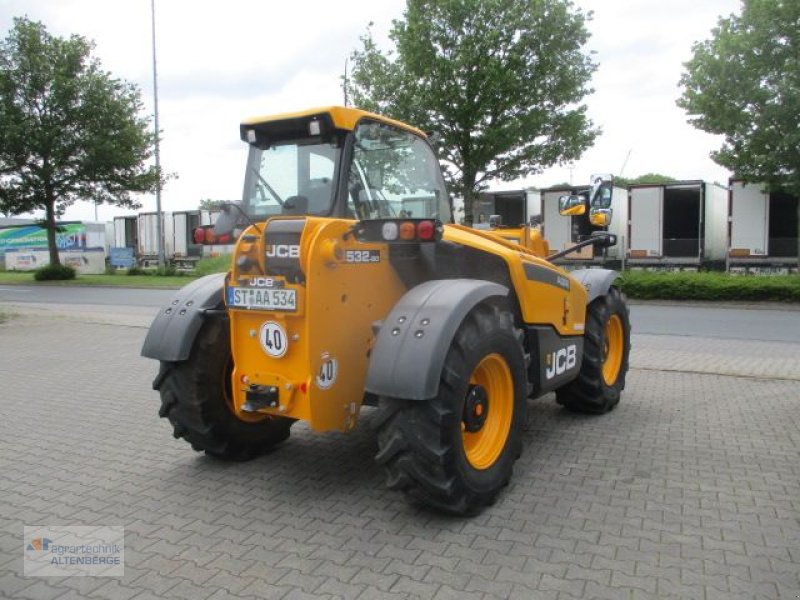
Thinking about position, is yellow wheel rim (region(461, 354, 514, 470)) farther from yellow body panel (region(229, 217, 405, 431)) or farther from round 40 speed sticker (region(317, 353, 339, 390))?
round 40 speed sticker (region(317, 353, 339, 390))

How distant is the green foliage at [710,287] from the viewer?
A: 653 inches

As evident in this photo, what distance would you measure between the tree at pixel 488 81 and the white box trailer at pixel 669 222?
2.69 metres

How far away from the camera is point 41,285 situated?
94.0 feet

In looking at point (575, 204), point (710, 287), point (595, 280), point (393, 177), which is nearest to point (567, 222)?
point (710, 287)

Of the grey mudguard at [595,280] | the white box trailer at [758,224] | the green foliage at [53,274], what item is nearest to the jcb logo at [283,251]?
the grey mudguard at [595,280]

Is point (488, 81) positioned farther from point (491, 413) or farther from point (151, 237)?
point (151, 237)

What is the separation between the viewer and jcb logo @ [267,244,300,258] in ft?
12.5

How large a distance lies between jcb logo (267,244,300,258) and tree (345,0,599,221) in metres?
17.0

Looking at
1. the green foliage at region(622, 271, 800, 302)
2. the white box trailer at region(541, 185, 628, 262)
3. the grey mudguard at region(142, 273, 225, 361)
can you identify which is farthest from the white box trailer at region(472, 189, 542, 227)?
the grey mudguard at region(142, 273, 225, 361)

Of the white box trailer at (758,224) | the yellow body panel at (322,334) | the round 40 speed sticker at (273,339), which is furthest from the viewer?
the white box trailer at (758,224)

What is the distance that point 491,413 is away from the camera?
4246 millimetres

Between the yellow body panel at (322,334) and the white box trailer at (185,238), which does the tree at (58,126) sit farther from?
the yellow body panel at (322,334)

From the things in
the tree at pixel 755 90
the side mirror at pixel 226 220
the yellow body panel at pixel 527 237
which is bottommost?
the yellow body panel at pixel 527 237

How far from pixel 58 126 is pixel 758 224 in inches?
1026
